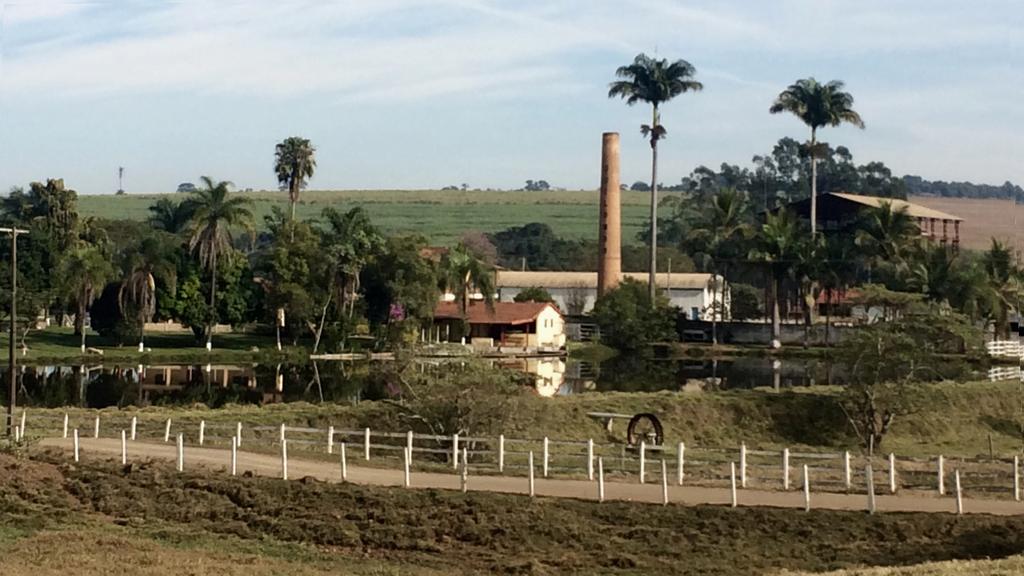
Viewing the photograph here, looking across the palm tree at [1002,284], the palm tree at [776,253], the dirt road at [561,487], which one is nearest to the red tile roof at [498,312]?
the palm tree at [776,253]

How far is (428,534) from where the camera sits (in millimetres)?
27734

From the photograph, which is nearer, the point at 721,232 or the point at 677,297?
the point at 721,232

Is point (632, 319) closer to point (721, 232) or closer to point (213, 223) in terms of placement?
point (721, 232)

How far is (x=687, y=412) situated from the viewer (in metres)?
52.7

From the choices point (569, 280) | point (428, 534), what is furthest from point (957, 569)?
point (569, 280)

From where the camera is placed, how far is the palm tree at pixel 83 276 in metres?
90.3

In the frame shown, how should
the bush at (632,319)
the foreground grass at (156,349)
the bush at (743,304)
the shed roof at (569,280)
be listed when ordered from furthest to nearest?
the shed roof at (569,280)
the bush at (743,304)
the bush at (632,319)
the foreground grass at (156,349)

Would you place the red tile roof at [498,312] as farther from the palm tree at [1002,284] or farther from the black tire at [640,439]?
the black tire at [640,439]

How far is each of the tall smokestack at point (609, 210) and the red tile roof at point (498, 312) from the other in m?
15.9

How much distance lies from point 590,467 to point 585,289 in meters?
101

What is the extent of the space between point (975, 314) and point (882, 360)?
43.0 meters

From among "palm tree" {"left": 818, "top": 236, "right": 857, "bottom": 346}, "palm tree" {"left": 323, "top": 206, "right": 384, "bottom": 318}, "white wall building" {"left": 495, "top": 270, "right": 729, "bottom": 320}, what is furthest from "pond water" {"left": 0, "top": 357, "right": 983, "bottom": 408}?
"white wall building" {"left": 495, "top": 270, "right": 729, "bottom": 320}

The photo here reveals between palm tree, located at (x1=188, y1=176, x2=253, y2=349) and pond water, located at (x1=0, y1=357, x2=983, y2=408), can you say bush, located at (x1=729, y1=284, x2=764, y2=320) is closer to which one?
pond water, located at (x1=0, y1=357, x2=983, y2=408)

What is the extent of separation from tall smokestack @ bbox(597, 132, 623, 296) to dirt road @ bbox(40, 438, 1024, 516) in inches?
3359
